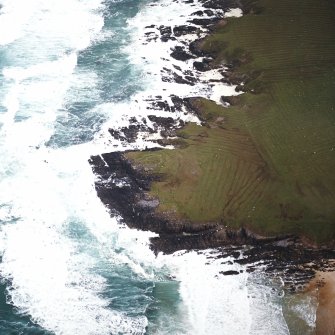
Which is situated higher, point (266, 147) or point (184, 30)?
point (184, 30)

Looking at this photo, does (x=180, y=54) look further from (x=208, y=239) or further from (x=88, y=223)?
(x=208, y=239)

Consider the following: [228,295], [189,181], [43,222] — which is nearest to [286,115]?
[189,181]

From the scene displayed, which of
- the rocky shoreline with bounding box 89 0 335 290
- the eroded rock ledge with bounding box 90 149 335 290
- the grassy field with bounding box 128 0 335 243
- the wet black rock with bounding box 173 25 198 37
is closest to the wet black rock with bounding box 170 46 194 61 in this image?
the grassy field with bounding box 128 0 335 243

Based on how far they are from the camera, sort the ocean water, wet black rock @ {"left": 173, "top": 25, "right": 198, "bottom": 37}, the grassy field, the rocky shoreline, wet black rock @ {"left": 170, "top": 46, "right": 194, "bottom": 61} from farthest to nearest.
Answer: wet black rock @ {"left": 173, "top": 25, "right": 198, "bottom": 37} → wet black rock @ {"left": 170, "top": 46, "right": 194, "bottom": 61} → the grassy field → the rocky shoreline → the ocean water

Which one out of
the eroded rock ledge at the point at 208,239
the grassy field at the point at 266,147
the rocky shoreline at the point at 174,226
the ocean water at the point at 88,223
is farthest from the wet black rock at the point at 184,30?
the eroded rock ledge at the point at 208,239

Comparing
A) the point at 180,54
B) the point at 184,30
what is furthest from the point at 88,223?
the point at 184,30

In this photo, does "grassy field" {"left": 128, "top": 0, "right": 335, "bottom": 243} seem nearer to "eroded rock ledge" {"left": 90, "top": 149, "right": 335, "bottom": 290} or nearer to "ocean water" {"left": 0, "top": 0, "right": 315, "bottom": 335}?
"eroded rock ledge" {"left": 90, "top": 149, "right": 335, "bottom": 290}

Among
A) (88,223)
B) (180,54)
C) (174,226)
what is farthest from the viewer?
(180,54)

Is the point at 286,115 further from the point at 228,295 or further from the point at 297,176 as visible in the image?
the point at 228,295
